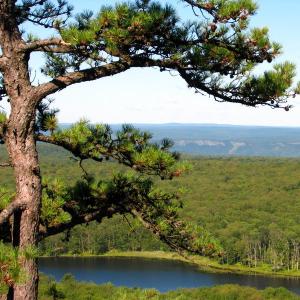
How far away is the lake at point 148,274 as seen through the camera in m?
53.9

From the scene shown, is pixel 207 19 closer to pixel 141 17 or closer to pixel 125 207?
pixel 141 17

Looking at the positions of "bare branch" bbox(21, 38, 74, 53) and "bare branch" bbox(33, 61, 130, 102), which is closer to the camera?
"bare branch" bbox(21, 38, 74, 53)

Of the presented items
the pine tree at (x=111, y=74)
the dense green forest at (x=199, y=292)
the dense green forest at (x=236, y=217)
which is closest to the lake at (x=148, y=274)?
the dense green forest at (x=236, y=217)

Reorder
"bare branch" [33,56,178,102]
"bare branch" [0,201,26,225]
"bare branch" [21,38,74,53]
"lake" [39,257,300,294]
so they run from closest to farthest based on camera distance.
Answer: "bare branch" [0,201,26,225], "bare branch" [21,38,74,53], "bare branch" [33,56,178,102], "lake" [39,257,300,294]

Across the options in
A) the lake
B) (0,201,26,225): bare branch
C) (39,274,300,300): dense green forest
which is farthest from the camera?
the lake

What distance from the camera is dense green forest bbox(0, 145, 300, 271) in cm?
7006

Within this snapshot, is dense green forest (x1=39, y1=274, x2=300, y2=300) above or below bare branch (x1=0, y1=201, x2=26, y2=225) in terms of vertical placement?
below

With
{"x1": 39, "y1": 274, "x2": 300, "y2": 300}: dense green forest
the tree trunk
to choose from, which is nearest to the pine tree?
the tree trunk

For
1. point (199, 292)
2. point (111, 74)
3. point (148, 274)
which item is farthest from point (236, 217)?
point (111, 74)

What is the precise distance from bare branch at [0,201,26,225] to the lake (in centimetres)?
4711

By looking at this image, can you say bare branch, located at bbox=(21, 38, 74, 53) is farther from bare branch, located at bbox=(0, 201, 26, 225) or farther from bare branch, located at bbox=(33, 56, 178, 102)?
bare branch, located at bbox=(0, 201, 26, 225)

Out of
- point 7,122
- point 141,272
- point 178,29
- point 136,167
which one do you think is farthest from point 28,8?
point 141,272

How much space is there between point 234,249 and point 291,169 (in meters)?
54.9

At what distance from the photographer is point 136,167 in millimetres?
4766
